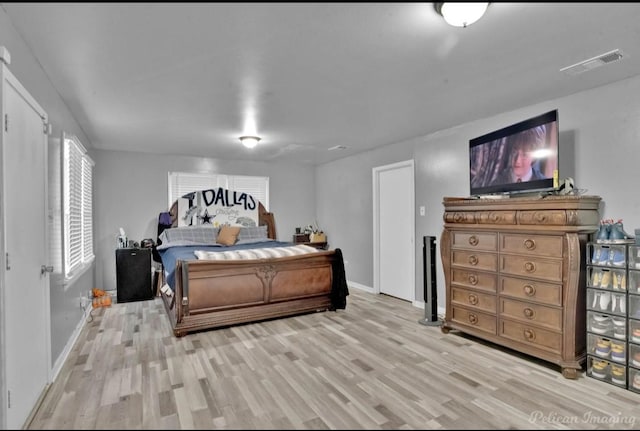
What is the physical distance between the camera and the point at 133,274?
501 cm

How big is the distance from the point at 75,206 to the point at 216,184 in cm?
268

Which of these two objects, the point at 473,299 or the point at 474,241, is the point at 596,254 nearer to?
the point at 474,241

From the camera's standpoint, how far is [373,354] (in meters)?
3.00

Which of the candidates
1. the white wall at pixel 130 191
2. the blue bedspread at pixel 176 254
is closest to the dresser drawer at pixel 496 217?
the blue bedspread at pixel 176 254

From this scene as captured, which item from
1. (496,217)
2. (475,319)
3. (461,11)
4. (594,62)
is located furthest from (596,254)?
(461,11)

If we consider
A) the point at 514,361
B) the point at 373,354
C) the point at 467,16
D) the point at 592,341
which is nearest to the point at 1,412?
the point at 373,354

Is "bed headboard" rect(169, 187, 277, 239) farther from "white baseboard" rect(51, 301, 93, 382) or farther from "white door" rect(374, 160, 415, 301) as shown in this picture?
"white door" rect(374, 160, 415, 301)

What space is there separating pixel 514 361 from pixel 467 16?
2.69m

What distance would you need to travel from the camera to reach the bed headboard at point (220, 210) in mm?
5887

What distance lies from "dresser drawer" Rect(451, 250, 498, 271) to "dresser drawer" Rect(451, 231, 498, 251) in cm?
6

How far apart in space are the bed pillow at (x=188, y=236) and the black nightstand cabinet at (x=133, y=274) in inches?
13.1

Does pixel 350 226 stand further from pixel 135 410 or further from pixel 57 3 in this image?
pixel 57 3

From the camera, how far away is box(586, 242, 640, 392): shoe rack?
2.42 metres

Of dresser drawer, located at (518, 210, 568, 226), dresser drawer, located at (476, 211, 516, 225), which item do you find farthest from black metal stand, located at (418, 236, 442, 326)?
dresser drawer, located at (518, 210, 568, 226)
